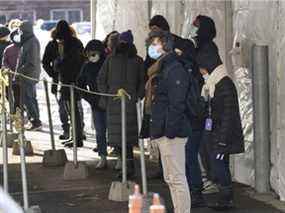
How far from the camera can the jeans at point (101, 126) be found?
31.4 feet

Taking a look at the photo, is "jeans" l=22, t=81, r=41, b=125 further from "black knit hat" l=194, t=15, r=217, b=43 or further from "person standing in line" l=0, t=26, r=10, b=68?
"black knit hat" l=194, t=15, r=217, b=43

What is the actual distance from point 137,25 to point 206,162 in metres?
3.57

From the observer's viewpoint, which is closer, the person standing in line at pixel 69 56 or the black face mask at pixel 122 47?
the black face mask at pixel 122 47

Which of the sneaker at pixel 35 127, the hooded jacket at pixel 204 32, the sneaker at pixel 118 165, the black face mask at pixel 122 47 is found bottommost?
the sneaker at pixel 118 165

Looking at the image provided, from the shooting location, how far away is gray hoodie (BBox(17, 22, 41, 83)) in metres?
12.8

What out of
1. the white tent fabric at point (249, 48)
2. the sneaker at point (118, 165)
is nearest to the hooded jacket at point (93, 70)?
the sneaker at point (118, 165)

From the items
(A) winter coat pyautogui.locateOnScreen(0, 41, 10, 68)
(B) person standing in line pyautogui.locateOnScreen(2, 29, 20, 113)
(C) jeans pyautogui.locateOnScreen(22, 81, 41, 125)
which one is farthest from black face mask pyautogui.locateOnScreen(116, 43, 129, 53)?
(A) winter coat pyautogui.locateOnScreen(0, 41, 10, 68)

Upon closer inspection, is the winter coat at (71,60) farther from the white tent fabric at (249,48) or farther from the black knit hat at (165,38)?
the black knit hat at (165,38)

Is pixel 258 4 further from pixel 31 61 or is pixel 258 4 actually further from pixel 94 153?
pixel 31 61

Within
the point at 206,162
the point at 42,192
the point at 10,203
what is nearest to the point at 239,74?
the point at 206,162

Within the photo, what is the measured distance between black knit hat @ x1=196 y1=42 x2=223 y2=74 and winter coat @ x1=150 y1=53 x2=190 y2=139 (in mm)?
940

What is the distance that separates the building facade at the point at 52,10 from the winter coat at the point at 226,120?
43022mm

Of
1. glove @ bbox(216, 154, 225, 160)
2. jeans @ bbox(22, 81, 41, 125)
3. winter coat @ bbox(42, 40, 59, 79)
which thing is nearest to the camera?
glove @ bbox(216, 154, 225, 160)

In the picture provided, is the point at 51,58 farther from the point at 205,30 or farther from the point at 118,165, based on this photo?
the point at 205,30
